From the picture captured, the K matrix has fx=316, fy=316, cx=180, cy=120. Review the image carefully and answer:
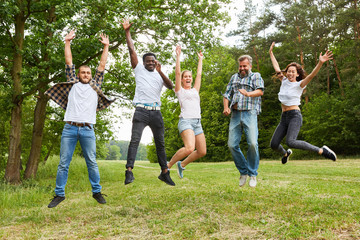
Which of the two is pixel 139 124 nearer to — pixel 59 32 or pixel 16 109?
pixel 59 32

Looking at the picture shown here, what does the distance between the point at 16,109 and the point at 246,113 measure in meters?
11.1

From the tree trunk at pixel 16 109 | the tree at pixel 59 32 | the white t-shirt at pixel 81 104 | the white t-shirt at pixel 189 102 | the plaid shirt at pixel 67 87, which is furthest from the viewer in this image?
the tree trunk at pixel 16 109

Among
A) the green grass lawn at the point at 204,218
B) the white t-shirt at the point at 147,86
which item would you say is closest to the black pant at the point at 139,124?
the white t-shirt at the point at 147,86

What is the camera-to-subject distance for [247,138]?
21.2 feet

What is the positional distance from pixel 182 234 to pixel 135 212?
2.10 m

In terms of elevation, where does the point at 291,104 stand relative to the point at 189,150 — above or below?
above

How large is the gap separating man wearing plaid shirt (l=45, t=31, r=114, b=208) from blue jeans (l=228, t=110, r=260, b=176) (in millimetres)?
2776

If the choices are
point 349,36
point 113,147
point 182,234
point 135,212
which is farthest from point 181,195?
point 113,147

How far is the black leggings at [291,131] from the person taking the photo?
6230mm

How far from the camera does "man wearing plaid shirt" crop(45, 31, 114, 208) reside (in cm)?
537

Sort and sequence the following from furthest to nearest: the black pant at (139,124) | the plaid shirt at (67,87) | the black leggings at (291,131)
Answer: the black leggings at (291,131) → the black pant at (139,124) → the plaid shirt at (67,87)

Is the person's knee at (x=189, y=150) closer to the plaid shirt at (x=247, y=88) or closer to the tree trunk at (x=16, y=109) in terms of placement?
the plaid shirt at (x=247, y=88)

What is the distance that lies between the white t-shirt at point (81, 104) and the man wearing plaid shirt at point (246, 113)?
2.53 metres

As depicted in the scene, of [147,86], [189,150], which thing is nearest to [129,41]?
[147,86]
